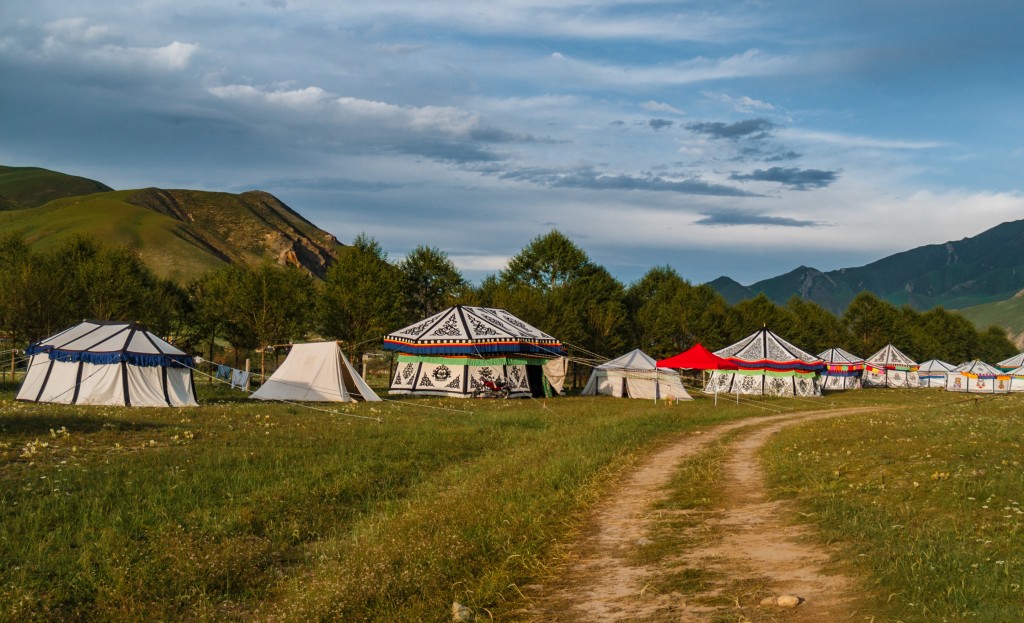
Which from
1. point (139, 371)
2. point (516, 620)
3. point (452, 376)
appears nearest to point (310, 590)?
point (516, 620)

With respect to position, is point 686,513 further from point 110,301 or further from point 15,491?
point 110,301

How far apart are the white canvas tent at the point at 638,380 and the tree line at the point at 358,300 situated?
113 inches

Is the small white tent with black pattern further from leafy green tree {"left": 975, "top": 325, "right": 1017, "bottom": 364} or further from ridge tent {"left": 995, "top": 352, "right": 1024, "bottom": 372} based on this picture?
leafy green tree {"left": 975, "top": 325, "right": 1017, "bottom": 364}

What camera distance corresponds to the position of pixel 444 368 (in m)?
43.7

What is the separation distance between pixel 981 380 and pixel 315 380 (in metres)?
74.0

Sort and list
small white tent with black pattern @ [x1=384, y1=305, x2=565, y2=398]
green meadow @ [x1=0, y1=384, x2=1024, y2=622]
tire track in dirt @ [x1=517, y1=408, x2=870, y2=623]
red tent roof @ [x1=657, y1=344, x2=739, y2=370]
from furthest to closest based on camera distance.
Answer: red tent roof @ [x1=657, y1=344, x2=739, y2=370] → small white tent with black pattern @ [x1=384, y1=305, x2=565, y2=398] → green meadow @ [x1=0, y1=384, x2=1024, y2=622] → tire track in dirt @ [x1=517, y1=408, x2=870, y2=623]

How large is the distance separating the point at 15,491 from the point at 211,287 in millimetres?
55477

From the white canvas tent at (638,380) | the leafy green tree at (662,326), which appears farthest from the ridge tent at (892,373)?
A: the white canvas tent at (638,380)

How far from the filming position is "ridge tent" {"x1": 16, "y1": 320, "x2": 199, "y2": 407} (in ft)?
94.0

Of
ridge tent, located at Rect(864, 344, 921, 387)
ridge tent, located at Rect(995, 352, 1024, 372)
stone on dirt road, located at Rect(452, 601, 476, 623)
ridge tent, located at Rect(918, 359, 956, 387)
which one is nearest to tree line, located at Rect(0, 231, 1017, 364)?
ridge tent, located at Rect(864, 344, 921, 387)

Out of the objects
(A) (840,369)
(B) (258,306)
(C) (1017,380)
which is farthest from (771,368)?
(C) (1017,380)

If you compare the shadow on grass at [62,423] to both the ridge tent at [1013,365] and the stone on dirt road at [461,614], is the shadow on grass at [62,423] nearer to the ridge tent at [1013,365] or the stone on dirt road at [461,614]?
the stone on dirt road at [461,614]

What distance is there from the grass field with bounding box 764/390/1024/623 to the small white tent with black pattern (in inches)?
996

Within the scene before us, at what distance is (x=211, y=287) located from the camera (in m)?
64.2
